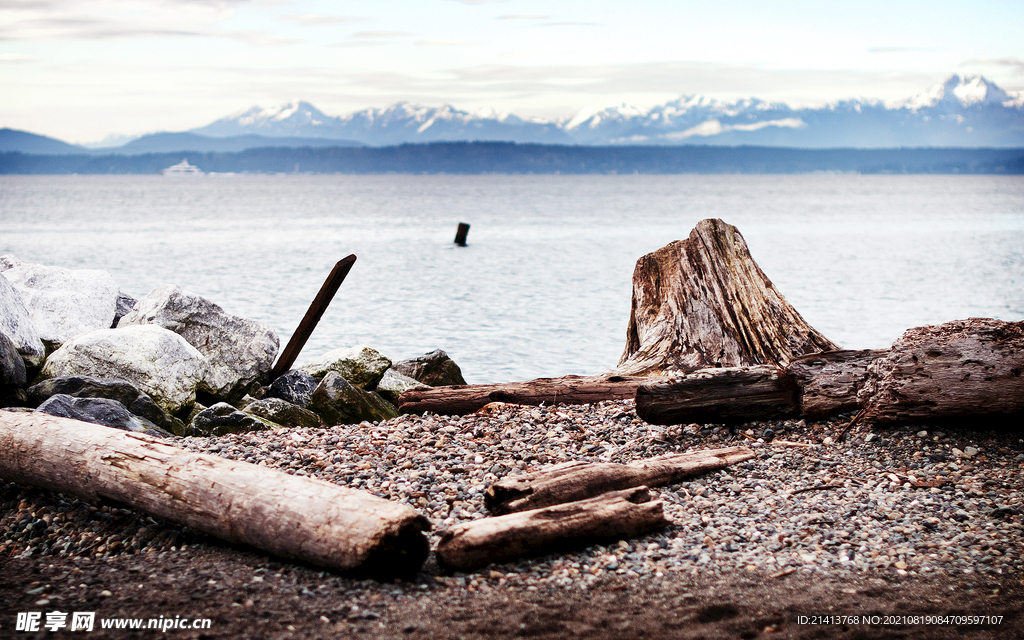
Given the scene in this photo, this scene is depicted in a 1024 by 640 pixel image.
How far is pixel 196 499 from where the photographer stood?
5.64m

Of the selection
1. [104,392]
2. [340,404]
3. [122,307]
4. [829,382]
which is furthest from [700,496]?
[122,307]

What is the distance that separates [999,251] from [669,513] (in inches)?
1754

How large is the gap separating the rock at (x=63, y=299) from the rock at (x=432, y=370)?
16.2ft

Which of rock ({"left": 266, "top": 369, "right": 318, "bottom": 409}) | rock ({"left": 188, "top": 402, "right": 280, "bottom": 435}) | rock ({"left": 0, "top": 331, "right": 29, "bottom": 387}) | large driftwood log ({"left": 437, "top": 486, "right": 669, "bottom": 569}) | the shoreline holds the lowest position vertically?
rock ({"left": 266, "top": 369, "right": 318, "bottom": 409})

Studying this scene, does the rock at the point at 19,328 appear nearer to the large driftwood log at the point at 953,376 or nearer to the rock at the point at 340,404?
the rock at the point at 340,404

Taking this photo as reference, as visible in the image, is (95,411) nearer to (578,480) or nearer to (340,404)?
(340,404)

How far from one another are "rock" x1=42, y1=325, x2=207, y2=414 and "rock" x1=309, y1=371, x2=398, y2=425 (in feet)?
6.35

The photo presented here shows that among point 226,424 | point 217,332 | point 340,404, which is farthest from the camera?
point 217,332

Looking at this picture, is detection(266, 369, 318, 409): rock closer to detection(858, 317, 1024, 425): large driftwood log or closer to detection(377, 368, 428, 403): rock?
detection(377, 368, 428, 403): rock

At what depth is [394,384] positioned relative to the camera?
12031mm

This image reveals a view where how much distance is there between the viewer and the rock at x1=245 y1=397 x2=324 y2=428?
988cm

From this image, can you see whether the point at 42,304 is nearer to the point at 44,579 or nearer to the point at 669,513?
the point at 44,579

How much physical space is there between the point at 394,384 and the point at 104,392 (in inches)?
155

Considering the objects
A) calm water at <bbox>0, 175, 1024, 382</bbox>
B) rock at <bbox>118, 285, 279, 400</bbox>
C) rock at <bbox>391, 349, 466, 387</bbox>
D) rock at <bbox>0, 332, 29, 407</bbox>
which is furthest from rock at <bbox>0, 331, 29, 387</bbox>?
calm water at <bbox>0, 175, 1024, 382</bbox>
